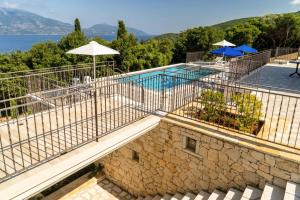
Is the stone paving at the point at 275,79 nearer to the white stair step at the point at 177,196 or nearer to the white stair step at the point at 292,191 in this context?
the white stair step at the point at 177,196

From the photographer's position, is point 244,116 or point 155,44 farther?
point 155,44

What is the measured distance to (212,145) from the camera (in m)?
6.47

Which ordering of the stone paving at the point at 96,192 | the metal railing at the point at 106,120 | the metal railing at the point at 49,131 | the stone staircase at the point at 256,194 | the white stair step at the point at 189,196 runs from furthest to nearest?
the stone paving at the point at 96,192 → the white stair step at the point at 189,196 → the stone staircase at the point at 256,194 → the metal railing at the point at 106,120 → the metal railing at the point at 49,131

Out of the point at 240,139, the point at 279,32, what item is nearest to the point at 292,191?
the point at 240,139

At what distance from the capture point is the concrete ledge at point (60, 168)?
375 centimetres

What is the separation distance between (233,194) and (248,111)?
2351mm

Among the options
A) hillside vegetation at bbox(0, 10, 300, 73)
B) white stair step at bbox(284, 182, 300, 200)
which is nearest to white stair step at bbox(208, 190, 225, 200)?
white stair step at bbox(284, 182, 300, 200)

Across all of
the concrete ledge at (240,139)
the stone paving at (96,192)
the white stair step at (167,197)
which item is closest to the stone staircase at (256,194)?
the concrete ledge at (240,139)

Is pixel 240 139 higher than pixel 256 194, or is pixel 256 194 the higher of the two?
pixel 240 139

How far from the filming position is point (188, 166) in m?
7.21

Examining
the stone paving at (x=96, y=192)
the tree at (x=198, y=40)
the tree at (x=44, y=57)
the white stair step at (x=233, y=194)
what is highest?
the tree at (x=198, y=40)

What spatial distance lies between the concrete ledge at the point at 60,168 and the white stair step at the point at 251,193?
3.14 metres

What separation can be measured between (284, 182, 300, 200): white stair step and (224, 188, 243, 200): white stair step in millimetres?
1228

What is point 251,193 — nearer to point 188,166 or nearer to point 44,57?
point 188,166
